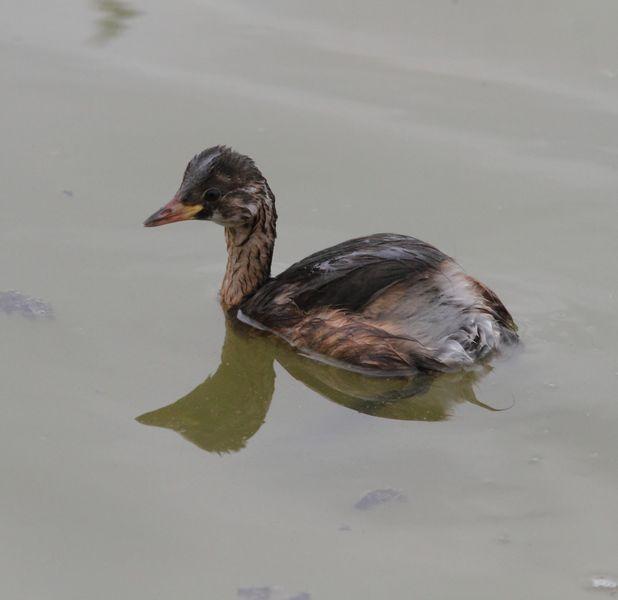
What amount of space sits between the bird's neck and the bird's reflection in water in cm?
29

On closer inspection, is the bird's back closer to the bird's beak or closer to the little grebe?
the little grebe

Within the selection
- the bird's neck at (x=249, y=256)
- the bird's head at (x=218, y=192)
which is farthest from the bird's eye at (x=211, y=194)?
the bird's neck at (x=249, y=256)

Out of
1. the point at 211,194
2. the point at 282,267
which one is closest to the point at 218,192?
the point at 211,194

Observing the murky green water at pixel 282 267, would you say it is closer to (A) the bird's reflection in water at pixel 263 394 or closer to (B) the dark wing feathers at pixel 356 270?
(A) the bird's reflection in water at pixel 263 394

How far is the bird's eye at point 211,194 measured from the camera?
6.33 m

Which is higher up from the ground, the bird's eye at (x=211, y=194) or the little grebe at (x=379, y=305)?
the bird's eye at (x=211, y=194)

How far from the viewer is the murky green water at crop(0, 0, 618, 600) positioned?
15.8ft

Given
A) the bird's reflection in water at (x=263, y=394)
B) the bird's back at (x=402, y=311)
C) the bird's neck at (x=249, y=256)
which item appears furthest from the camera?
the bird's neck at (x=249, y=256)

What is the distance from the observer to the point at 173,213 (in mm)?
6309

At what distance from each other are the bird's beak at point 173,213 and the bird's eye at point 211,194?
5cm

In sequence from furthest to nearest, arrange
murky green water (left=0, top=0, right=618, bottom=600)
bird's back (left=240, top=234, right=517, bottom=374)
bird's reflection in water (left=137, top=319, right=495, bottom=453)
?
bird's back (left=240, top=234, right=517, bottom=374), bird's reflection in water (left=137, top=319, right=495, bottom=453), murky green water (left=0, top=0, right=618, bottom=600)

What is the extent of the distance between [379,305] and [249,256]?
829 millimetres

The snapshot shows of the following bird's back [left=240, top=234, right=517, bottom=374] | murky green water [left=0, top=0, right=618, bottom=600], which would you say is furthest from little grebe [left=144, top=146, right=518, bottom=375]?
murky green water [left=0, top=0, right=618, bottom=600]

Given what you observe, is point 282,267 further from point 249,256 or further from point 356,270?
point 356,270
